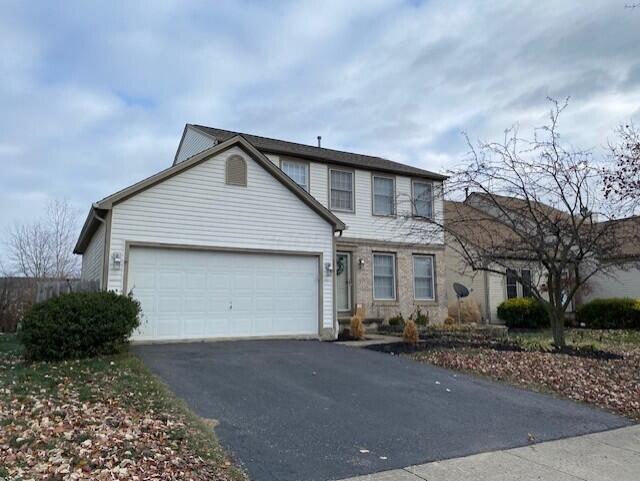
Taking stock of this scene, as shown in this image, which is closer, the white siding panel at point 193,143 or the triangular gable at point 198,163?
the triangular gable at point 198,163

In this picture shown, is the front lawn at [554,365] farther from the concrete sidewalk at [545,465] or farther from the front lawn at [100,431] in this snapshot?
the front lawn at [100,431]

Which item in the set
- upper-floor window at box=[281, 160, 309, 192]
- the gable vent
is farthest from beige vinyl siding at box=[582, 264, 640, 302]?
the gable vent

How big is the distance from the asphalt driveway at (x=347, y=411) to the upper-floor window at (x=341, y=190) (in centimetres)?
772

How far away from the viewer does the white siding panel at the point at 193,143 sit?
17.2 metres

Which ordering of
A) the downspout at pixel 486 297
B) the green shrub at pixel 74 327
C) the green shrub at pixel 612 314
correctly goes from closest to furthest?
the green shrub at pixel 74 327 → the green shrub at pixel 612 314 → the downspout at pixel 486 297

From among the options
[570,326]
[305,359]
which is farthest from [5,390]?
[570,326]

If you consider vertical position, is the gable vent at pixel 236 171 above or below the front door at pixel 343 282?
above

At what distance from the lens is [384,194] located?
739 inches

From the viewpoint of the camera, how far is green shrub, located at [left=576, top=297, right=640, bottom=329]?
66.2 feet

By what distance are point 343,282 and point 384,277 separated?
5.55 ft

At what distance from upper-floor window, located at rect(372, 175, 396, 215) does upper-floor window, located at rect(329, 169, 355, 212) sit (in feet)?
3.28

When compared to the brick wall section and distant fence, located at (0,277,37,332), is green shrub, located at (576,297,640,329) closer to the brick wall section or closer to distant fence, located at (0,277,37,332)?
the brick wall section

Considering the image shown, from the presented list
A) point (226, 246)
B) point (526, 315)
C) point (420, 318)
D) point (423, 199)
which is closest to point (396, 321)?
point (420, 318)

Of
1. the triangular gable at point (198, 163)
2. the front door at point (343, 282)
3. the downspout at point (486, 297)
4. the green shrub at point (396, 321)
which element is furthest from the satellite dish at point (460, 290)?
the triangular gable at point (198, 163)
